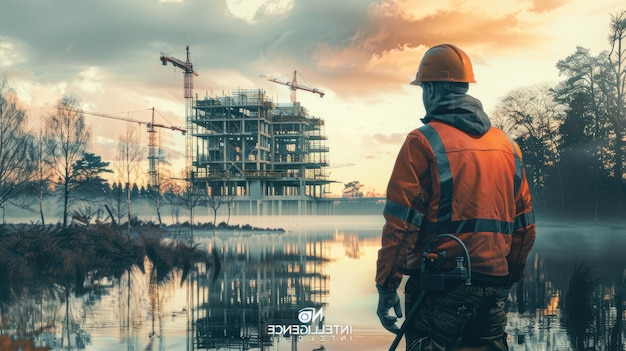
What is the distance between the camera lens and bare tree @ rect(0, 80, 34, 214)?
3008 cm

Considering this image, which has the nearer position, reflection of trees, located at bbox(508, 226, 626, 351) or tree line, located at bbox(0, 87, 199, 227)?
reflection of trees, located at bbox(508, 226, 626, 351)

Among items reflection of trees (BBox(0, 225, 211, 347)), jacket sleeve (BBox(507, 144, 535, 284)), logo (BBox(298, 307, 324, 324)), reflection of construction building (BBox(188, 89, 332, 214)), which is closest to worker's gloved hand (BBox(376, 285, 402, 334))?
jacket sleeve (BBox(507, 144, 535, 284))

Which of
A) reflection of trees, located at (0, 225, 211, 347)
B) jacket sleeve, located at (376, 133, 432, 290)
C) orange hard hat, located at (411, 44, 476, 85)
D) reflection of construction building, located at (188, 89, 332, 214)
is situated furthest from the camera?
reflection of construction building, located at (188, 89, 332, 214)

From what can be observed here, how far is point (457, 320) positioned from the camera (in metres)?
3.97

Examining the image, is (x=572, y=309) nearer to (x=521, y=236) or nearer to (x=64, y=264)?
(x=521, y=236)

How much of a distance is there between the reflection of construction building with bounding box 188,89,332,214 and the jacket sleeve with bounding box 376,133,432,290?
289 feet

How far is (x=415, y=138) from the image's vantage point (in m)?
4.02

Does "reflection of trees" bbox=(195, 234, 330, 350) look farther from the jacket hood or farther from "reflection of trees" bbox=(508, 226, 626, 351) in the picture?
the jacket hood

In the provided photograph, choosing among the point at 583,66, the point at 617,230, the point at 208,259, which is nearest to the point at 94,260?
the point at 208,259

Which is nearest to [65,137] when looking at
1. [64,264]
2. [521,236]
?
[64,264]

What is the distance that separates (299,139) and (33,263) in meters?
90.4

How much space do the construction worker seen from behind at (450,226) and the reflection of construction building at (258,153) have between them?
289 ft

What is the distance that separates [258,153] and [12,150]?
210 ft

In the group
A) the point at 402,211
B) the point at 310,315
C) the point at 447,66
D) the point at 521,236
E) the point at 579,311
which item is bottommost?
the point at 310,315
